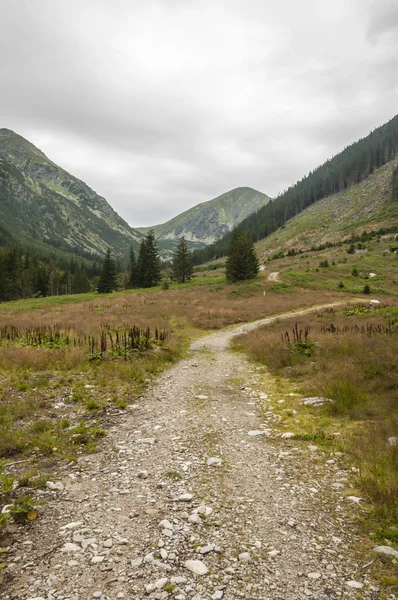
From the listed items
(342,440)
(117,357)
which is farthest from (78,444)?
(117,357)

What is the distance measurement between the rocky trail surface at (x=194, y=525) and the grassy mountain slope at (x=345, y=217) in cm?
11306

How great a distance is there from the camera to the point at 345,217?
141m

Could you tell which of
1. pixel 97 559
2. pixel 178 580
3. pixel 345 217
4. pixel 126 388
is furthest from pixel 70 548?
pixel 345 217

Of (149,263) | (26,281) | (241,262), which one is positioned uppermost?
(149,263)

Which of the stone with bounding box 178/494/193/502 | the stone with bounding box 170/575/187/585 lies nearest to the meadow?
the stone with bounding box 178/494/193/502

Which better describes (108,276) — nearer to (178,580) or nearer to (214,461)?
(214,461)

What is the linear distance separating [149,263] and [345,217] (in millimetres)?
106657

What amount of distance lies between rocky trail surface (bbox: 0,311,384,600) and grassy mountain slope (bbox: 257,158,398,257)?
113m

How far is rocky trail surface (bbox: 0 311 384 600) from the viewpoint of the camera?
3789mm

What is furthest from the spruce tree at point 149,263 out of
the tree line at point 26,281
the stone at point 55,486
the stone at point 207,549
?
the stone at point 207,549

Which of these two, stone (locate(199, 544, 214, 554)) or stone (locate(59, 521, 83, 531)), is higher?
stone (locate(59, 521, 83, 531))

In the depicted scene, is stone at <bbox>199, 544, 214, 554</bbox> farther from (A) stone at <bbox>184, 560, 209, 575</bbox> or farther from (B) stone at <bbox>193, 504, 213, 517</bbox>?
(B) stone at <bbox>193, 504, 213, 517</bbox>

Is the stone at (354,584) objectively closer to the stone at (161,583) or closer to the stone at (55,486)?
the stone at (161,583)

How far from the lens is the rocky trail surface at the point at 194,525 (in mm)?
3789
